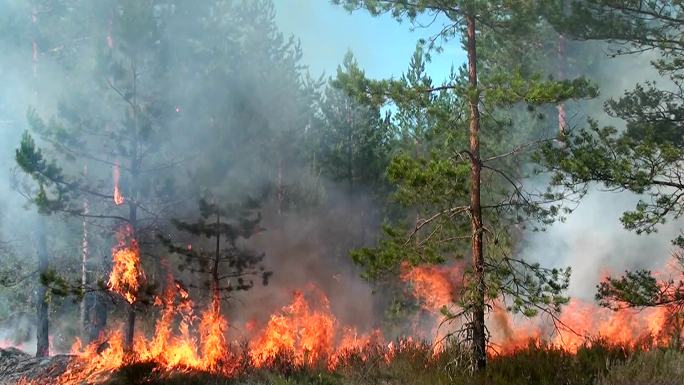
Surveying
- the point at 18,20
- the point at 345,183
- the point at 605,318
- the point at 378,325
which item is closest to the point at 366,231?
the point at 345,183

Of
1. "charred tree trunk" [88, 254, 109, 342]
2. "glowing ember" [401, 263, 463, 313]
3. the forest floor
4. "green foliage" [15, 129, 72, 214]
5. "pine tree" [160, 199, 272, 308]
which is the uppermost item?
"green foliage" [15, 129, 72, 214]

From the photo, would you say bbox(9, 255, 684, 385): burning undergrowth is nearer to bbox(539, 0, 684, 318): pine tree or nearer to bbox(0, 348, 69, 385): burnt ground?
bbox(0, 348, 69, 385): burnt ground

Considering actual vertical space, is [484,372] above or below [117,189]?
below

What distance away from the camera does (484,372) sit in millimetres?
7695

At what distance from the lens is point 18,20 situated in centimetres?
1761

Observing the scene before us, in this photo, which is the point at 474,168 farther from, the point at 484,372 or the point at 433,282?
the point at 433,282

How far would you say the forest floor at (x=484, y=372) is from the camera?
22.3ft

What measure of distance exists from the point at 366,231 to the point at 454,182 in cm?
1141

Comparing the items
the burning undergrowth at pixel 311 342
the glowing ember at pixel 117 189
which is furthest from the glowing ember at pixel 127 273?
the glowing ember at pixel 117 189

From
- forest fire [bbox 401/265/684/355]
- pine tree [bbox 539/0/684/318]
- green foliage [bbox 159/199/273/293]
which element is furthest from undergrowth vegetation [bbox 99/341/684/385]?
green foliage [bbox 159/199/273/293]

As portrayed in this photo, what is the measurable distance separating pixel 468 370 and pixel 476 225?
2.21 meters

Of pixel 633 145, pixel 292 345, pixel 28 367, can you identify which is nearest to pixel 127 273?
pixel 28 367

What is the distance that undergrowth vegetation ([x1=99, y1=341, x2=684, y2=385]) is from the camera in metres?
6.81

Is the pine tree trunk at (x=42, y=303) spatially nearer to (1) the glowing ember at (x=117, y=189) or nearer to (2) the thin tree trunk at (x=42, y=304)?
(2) the thin tree trunk at (x=42, y=304)
